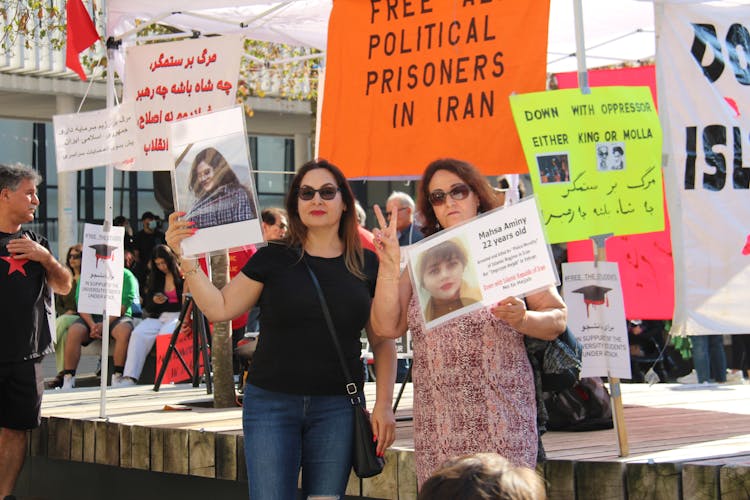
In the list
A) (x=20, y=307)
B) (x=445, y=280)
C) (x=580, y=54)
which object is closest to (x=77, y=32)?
(x=20, y=307)

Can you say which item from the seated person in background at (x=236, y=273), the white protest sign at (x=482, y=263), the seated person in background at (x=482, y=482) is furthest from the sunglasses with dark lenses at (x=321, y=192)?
the seated person in background at (x=236, y=273)

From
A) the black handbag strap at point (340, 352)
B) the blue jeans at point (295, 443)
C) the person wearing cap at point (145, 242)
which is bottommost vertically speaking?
the blue jeans at point (295, 443)

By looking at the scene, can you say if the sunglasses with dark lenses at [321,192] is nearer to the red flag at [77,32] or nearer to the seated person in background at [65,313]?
the red flag at [77,32]

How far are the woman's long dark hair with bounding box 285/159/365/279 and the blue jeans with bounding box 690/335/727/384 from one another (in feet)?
24.5

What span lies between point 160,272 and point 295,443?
809 cm

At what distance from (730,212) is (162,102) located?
3.81 m

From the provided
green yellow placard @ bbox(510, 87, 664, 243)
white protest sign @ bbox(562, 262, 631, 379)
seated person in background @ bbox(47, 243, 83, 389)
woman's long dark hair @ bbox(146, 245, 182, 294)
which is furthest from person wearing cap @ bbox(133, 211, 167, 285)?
green yellow placard @ bbox(510, 87, 664, 243)

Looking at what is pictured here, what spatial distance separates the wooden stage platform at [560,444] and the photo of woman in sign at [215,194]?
5.17ft

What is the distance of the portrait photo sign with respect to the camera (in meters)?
4.81

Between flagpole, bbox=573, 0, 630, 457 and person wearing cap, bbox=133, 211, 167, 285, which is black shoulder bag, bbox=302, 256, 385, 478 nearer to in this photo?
flagpole, bbox=573, 0, 630, 457

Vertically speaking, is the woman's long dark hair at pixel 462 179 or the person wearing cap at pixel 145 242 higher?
the person wearing cap at pixel 145 242

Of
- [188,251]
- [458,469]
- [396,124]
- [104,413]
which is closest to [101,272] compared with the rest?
[104,413]

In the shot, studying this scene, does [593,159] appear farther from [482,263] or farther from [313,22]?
[313,22]

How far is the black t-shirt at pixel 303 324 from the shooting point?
4.36m
